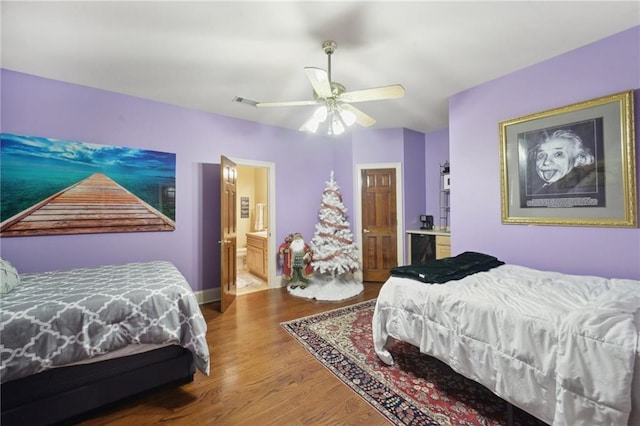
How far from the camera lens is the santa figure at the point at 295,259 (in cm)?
430

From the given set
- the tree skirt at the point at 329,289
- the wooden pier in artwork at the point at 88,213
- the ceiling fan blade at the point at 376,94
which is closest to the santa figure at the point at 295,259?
the tree skirt at the point at 329,289

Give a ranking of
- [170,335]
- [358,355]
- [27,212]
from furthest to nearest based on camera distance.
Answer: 1. [27,212]
2. [358,355]
3. [170,335]

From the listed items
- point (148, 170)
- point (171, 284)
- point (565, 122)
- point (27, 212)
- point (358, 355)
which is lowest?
point (358, 355)

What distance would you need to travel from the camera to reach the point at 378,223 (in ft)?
15.4

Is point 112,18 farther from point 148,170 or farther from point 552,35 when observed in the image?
point 552,35

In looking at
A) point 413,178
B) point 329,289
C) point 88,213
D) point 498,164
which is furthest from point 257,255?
point 498,164

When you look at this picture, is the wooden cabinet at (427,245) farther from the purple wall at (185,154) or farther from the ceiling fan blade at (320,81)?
the ceiling fan blade at (320,81)

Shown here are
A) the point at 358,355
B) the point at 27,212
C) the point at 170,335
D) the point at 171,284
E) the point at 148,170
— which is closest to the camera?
the point at 170,335

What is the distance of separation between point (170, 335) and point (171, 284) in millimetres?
388

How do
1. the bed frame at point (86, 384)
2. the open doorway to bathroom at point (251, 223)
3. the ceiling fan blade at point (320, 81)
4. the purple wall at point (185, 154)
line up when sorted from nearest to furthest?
the bed frame at point (86, 384) < the ceiling fan blade at point (320, 81) < the purple wall at point (185, 154) < the open doorway to bathroom at point (251, 223)

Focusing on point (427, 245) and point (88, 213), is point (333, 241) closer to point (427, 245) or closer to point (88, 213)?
point (427, 245)

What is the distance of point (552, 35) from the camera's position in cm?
215

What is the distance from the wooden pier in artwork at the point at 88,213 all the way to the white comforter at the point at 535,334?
120 inches

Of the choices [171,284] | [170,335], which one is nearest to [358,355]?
[170,335]
